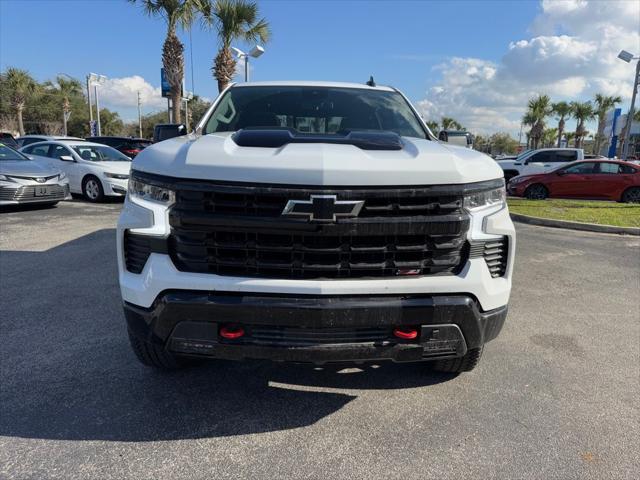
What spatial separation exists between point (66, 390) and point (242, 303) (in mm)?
1548

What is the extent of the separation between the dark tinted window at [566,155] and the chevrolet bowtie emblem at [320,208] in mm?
19056

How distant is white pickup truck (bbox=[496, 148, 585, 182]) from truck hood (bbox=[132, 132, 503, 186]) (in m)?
17.4

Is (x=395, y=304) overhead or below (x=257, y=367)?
overhead

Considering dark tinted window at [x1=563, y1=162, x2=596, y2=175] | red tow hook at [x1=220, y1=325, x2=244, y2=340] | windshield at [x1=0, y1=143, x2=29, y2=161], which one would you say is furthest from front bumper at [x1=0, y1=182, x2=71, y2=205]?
dark tinted window at [x1=563, y1=162, x2=596, y2=175]

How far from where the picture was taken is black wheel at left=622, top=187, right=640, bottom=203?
14.4 meters

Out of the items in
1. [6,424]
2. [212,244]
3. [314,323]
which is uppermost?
[212,244]

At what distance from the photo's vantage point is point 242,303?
221 cm

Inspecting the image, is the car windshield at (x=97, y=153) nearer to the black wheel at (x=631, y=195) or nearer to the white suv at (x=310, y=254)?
the white suv at (x=310, y=254)

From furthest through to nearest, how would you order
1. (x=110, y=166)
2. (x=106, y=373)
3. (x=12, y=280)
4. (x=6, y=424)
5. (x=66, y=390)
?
(x=110, y=166)
(x=12, y=280)
(x=106, y=373)
(x=66, y=390)
(x=6, y=424)

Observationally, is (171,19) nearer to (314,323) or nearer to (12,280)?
(12,280)

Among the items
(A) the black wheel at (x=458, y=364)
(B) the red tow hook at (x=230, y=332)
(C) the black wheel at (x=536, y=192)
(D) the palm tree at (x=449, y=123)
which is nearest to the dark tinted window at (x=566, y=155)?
(C) the black wheel at (x=536, y=192)

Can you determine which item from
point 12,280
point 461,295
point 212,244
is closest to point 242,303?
point 212,244

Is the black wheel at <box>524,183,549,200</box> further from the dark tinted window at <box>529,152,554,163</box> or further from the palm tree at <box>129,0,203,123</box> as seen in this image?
the palm tree at <box>129,0,203,123</box>

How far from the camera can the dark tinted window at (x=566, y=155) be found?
60.3 ft
